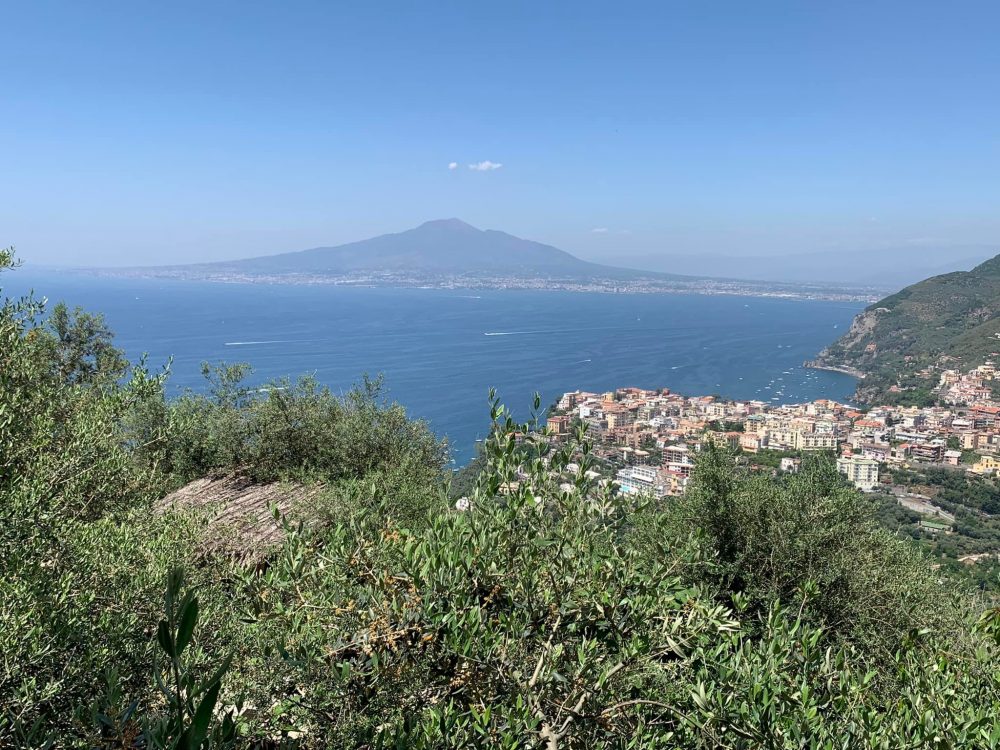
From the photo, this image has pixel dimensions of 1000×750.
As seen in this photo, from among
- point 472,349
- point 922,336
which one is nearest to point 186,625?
point 472,349

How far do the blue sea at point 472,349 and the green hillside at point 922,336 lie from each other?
20.1 feet

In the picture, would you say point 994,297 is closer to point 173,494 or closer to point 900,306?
point 900,306

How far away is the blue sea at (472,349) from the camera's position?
2552 inches

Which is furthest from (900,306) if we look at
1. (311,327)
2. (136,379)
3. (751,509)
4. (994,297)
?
(136,379)

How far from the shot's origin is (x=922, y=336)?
304 ft

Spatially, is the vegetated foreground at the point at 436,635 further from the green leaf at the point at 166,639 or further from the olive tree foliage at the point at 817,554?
the olive tree foliage at the point at 817,554

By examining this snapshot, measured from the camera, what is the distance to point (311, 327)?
365 feet

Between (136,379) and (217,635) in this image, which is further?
(136,379)

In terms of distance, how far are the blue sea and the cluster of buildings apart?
8959 mm

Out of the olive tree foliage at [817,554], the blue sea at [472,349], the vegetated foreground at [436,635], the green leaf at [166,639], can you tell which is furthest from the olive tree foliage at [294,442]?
the blue sea at [472,349]

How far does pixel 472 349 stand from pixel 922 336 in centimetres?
7011

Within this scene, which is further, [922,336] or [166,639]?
[922,336]

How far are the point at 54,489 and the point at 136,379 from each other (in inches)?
74.9

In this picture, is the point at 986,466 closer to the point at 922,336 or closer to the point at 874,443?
the point at 874,443
